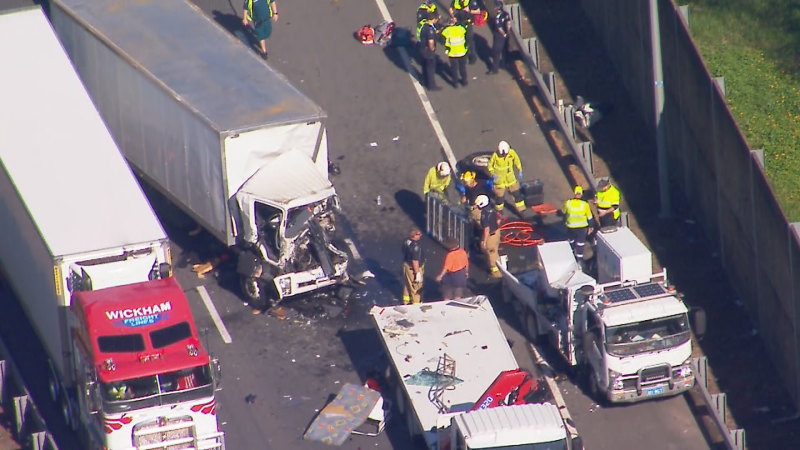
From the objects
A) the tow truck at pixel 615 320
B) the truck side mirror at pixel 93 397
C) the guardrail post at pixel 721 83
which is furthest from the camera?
the guardrail post at pixel 721 83

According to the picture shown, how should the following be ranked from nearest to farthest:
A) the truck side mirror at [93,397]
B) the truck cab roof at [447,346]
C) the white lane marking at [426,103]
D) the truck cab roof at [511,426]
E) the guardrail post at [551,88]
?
the truck cab roof at [511,426] < the truck side mirror at [93,397] < the truck cab roof at [447,346] < the white lane marking at [426,103] < the guardrail post at [551,88]

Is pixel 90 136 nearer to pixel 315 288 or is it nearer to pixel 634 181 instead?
pixel 315 288

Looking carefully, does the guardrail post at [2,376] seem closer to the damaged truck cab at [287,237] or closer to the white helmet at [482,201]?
the damaged truck cab at [287,237]

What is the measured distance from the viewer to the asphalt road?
3128 centimetres

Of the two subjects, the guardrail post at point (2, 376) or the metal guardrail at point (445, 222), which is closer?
the guardrail post at point (2, 376)

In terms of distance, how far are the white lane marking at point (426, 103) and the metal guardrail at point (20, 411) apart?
1085cm

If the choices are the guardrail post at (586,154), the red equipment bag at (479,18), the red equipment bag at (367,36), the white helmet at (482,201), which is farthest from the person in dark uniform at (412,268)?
the red equipment bag at (367,36)

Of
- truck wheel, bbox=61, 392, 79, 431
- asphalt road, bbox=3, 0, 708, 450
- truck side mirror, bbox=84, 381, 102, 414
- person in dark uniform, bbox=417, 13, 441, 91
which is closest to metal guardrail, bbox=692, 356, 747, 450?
asphalt road, bbox=3, 0, 708, 450

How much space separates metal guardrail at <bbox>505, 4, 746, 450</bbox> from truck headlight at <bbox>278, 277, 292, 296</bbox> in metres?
7.19

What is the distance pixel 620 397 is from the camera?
31.0 metres

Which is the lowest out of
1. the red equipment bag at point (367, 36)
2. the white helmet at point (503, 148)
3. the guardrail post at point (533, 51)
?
the white helmet at point (503, 148)

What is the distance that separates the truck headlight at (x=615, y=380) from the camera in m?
30.8

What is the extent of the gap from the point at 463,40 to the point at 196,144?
8.10 metres

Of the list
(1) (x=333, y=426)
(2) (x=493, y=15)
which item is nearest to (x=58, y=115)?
(1) (x=333, y=426)
